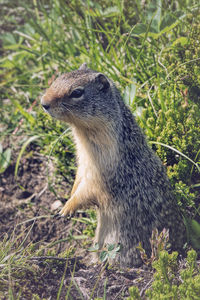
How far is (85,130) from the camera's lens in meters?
3.26

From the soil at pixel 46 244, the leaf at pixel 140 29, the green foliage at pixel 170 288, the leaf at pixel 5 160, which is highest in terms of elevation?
the leaf at pixel 140 29

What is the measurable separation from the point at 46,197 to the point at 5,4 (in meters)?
3.42

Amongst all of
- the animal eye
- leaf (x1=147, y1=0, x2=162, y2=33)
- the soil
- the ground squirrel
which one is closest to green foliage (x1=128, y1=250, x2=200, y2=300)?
the soil

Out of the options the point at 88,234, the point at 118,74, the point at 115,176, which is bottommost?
the point at 88,234

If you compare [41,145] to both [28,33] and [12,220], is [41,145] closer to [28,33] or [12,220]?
[12,220]

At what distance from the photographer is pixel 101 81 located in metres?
3.21

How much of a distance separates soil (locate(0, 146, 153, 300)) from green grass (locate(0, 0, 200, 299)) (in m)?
0.19

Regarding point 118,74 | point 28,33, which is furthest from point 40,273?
point 28,33

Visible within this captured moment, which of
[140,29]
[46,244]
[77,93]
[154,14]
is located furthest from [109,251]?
[154,14]

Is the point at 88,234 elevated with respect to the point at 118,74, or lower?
lower

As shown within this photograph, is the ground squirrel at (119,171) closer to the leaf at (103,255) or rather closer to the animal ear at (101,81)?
the animal ear at (101,81)

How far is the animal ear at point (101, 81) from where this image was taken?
3.19 metres

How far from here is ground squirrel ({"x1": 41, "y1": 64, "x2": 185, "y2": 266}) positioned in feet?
10.4

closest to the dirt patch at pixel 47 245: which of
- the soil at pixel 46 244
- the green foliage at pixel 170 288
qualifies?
the soil at pixel 46 244
